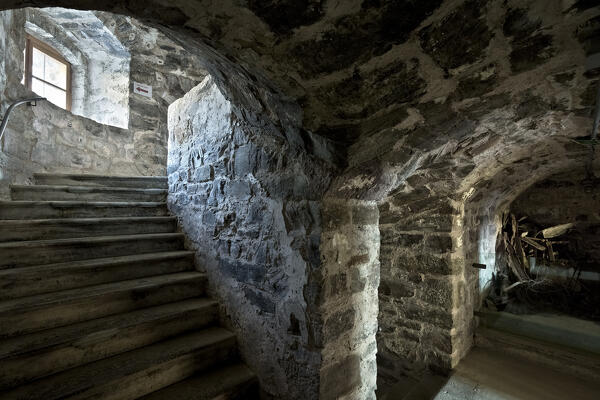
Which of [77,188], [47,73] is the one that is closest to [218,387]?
[77,188]

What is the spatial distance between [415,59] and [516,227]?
4988mm

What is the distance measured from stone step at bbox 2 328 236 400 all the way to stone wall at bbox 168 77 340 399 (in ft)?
0.63

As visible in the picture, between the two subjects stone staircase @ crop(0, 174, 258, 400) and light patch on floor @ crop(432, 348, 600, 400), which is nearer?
stone staircase @ crop(0, 174, 258, 400)

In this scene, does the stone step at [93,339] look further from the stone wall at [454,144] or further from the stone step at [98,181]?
the stone step at [98,181]

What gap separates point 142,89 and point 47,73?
4.27 ft

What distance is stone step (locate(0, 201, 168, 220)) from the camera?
228 cm

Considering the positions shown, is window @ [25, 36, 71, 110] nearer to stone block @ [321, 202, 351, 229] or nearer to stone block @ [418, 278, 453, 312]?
stone block @ [321, 202, 351, 229]

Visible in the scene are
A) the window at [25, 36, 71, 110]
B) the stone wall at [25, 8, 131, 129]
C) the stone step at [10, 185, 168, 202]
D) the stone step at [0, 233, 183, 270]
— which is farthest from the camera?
the stone wall at [25, 8, 131, 129]

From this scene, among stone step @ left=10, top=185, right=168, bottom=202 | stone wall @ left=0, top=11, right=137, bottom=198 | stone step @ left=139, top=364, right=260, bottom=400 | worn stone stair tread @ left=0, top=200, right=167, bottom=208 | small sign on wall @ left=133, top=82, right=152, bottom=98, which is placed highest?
small sign on wall @ left=133, top=82, right=152, bottom=98

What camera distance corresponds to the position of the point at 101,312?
1863mm

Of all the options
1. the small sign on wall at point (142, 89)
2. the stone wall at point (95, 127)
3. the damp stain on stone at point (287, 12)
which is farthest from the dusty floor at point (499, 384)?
the small sign on wall at point (142, 89)

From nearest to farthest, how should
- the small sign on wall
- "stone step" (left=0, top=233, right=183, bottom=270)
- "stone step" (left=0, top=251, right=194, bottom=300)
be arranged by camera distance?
"stone step" (left=0, top=251, right=194, bottom=300) < "stone step" (left=0, top=233, right=183, bottom=270) < the small sign on wall

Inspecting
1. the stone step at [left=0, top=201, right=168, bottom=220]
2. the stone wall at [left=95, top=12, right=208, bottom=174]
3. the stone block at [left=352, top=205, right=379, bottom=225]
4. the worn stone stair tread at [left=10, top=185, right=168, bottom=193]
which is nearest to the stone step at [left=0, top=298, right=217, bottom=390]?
the stone step at [left=0, top=201, right=168, bottom=220]

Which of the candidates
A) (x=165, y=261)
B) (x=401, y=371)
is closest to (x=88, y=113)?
(x=165, y=261)
